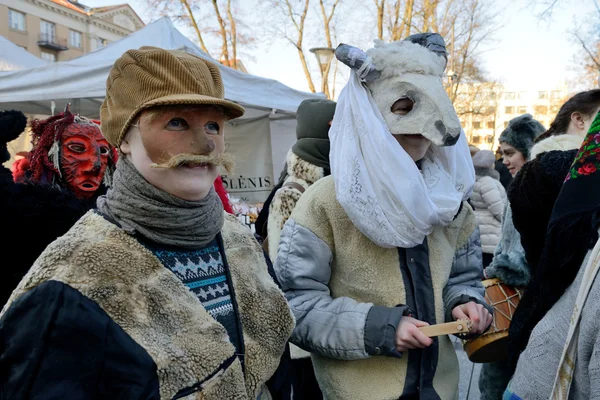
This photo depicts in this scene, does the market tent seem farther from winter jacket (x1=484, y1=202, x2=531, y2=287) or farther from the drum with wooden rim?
the drum with wooden rim

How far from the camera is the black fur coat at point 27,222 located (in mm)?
1814

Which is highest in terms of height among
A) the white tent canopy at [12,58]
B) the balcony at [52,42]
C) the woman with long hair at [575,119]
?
the balcony at [52,42]

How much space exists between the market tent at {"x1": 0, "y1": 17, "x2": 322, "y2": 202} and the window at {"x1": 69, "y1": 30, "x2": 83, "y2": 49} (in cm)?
4276

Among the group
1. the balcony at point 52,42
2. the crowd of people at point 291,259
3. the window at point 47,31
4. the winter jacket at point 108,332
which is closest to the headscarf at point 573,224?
the crowd of people at point 291,259

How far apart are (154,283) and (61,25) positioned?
1935 inches

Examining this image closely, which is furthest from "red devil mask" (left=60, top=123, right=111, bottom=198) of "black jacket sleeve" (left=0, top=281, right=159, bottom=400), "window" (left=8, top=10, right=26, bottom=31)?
"window" (left=8, top=10, right=26, bottom=31)

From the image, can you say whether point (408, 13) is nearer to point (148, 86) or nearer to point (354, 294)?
point (354, 294)

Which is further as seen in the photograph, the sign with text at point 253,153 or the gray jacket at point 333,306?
the sign with text at point 253,153

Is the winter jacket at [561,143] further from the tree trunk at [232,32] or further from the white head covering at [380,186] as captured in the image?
the tree trunk at [232,32]

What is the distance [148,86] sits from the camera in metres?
1.28

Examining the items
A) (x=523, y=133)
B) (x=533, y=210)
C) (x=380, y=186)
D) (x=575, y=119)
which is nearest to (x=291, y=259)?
(x=380, y=186)

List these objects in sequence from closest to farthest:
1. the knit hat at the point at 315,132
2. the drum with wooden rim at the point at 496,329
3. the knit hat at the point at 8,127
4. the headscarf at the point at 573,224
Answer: the headscarf at the point at 573,224 < the knit hat at the point at 8,127 < the drum with wooden rim at the point at 496,329 < the knit hat at the point at 315,132

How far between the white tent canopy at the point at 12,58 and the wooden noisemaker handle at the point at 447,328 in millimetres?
7386

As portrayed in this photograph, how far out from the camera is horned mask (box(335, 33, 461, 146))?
1.80 m
